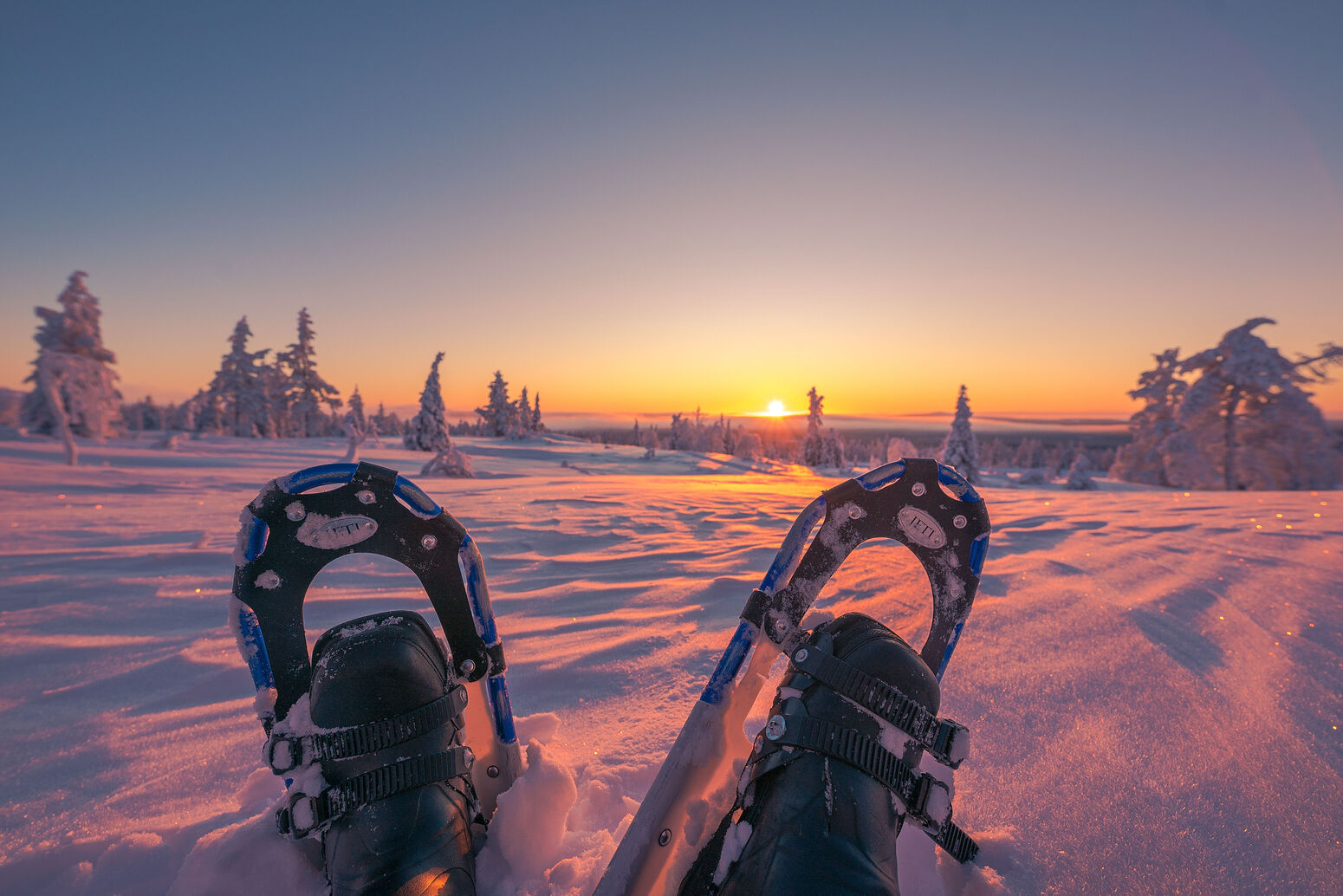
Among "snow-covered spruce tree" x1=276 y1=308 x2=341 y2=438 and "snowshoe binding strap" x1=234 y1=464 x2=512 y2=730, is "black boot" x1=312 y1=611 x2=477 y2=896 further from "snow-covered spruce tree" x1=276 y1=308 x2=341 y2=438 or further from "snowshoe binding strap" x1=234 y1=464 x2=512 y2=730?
"snow-covered spruce tree" x1=276 y1=308 x2=341 y2=438

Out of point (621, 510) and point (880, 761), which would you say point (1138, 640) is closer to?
point (880, 761)

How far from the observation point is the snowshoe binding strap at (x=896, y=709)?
117 centimetres

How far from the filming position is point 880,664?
1.25 m

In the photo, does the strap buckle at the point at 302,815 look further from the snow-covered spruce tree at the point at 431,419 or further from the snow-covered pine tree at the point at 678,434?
the snow-covered pine tree at the point at 678,434

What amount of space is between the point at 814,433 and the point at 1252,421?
822 inches

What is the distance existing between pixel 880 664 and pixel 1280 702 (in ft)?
5.06

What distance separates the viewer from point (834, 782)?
111 cm

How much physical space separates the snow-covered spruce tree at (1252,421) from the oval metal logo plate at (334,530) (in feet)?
74.2

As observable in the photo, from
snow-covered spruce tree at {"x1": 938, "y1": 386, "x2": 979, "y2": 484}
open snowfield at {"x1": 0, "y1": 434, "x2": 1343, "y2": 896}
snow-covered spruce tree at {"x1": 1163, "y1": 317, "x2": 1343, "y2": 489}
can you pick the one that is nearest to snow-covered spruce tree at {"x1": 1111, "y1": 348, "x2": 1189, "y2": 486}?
snow-covered spruce tree at {"x1": 1163, "y1": 317, "x2": 1343, "y2": 489}

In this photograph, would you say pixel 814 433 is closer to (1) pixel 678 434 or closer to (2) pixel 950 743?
(1) pixel 678 434

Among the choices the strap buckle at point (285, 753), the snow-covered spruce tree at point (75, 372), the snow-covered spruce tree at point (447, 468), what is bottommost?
the snow-covered spruce tree at point (447, 468)

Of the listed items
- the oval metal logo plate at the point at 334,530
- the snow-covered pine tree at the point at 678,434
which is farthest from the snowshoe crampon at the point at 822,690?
the snow-covered pine tree at the point at 678,434

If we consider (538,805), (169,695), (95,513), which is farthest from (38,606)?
(95,513)

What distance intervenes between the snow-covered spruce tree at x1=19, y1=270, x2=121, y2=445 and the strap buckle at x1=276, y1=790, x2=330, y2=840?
59.3ft
